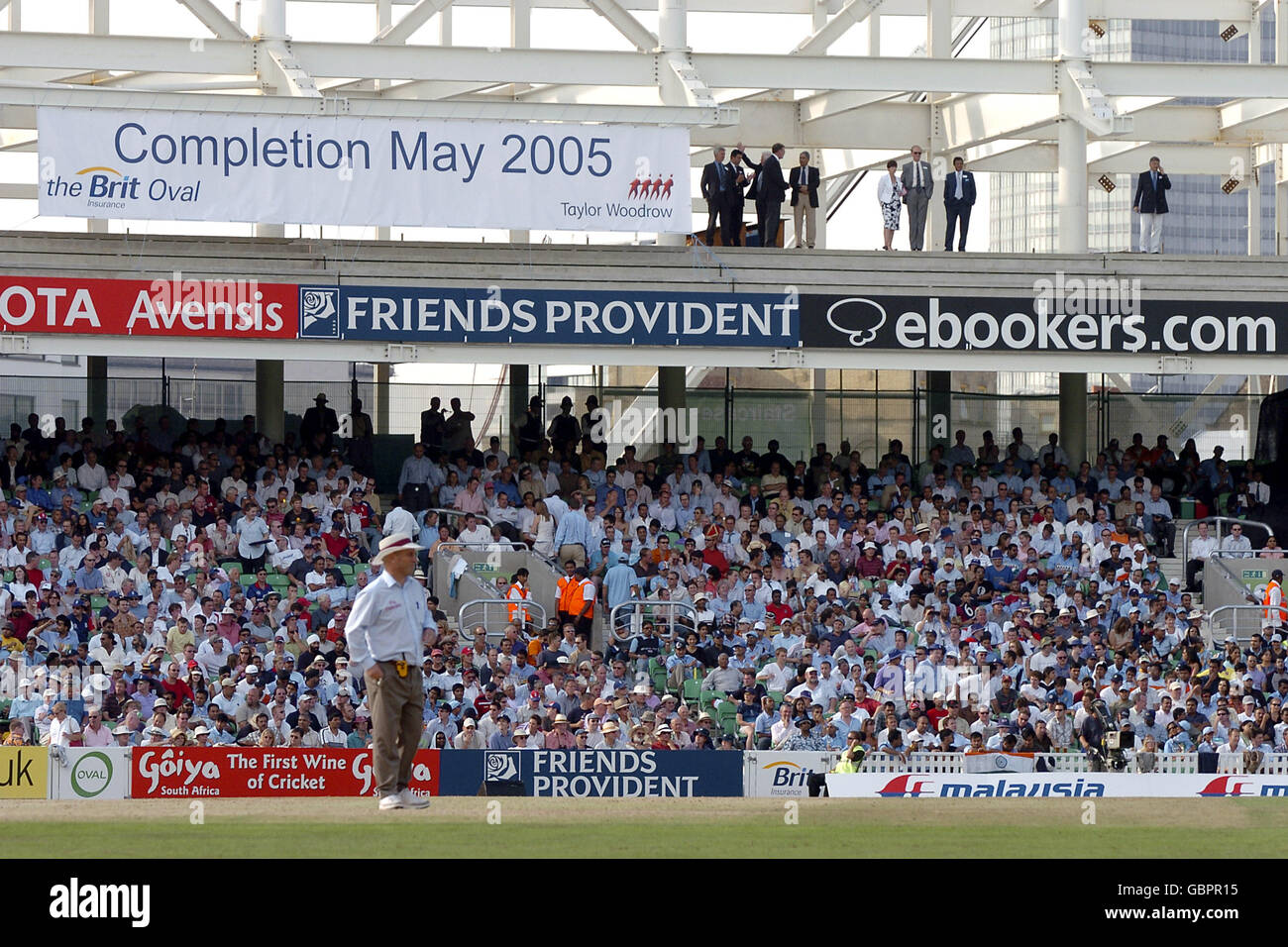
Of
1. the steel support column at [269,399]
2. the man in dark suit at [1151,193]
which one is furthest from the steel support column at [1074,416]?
the steel support column at [269,399]

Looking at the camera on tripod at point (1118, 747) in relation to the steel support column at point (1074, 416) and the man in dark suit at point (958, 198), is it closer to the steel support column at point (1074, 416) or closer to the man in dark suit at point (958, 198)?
the man in dark suit at point (958, 198)

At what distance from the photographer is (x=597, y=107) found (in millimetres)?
26031

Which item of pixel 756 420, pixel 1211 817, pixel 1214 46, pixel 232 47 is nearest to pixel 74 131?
pixel 232 47

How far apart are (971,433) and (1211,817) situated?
20.8 meters

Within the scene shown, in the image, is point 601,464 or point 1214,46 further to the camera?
point 1214,46

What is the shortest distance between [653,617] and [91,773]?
737 cm

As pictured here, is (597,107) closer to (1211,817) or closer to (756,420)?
(756,420)

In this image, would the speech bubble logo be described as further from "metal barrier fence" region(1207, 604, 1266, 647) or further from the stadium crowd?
"metal barrier fence" region(1207, 604, 1266, 647)

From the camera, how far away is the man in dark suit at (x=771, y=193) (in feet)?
87.4

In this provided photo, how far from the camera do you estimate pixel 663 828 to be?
1007cm

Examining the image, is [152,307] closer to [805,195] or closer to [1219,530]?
[805,195]

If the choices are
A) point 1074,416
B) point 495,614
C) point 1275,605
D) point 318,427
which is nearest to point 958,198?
point 1074,416

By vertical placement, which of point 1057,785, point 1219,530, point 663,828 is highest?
point 1219,530

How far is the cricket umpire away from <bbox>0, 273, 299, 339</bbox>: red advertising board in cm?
1601
